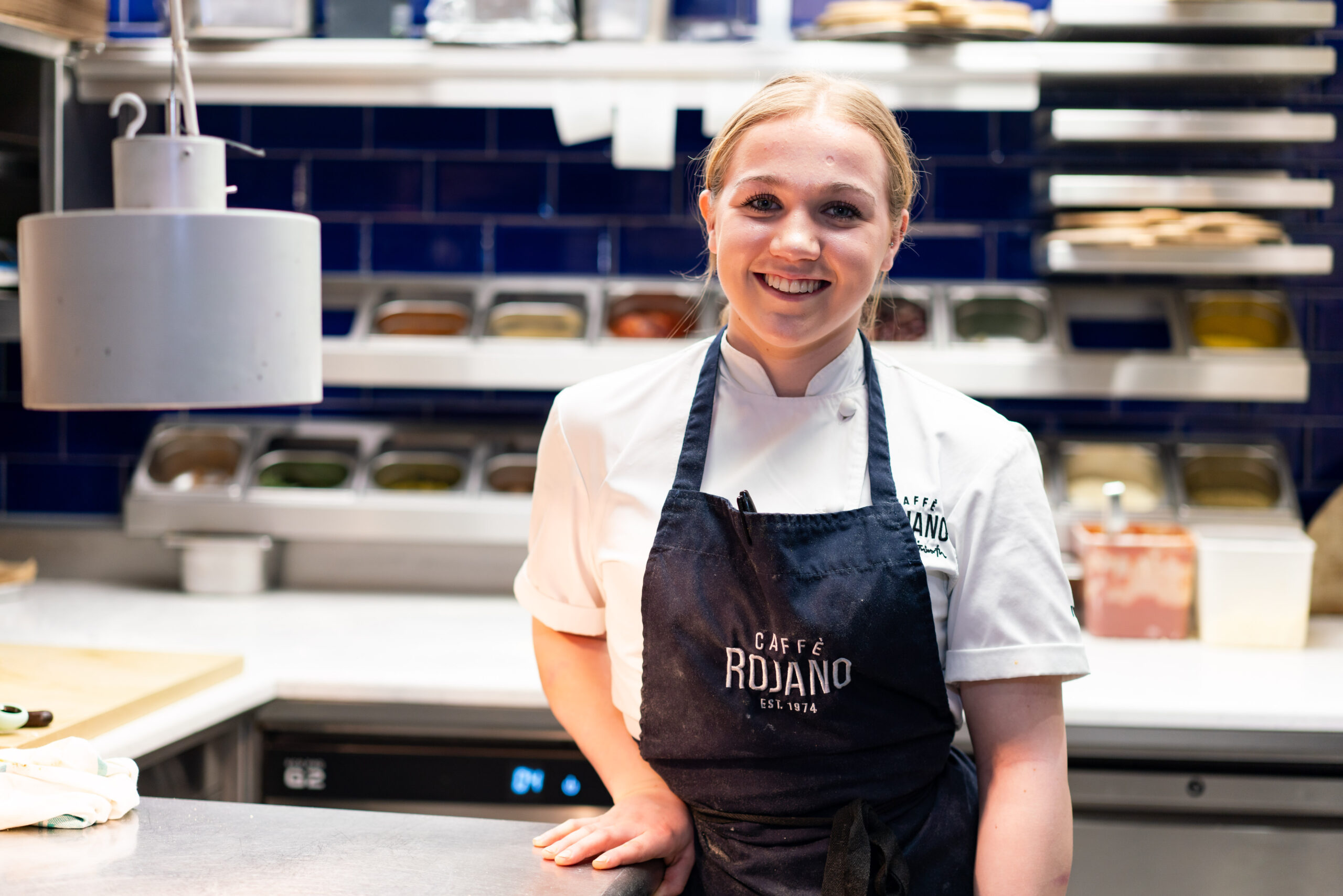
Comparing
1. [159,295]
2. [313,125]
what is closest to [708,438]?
[159,295]

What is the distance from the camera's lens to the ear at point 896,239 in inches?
53.9

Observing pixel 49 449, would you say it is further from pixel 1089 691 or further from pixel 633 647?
pixel 1089 691

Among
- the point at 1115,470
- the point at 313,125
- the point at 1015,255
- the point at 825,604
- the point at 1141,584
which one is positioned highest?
the point at 313,125

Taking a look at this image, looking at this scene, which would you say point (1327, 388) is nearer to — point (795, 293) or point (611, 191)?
point (611, 191)

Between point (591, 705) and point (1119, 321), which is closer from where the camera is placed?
point (591, 705)

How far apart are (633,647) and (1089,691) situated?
927 millimetres

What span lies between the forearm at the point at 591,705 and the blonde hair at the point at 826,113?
48 centimetres

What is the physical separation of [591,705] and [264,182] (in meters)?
1.90

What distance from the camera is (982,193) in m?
2.75

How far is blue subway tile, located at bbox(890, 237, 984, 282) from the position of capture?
2770 mm

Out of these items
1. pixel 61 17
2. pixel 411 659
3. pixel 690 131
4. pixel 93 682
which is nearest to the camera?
pixel 93 682

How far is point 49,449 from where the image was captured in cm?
297

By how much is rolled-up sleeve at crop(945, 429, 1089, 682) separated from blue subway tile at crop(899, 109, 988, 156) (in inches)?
62.4

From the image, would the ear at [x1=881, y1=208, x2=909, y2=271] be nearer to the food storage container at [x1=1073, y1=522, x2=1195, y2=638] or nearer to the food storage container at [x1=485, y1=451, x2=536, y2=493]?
the food storage container at [x1=1073, y1=522, x2=1195, y2=638]
